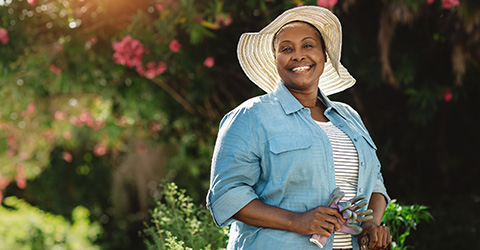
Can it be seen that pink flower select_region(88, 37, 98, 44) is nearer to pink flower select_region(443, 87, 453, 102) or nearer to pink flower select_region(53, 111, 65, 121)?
pink flower select_region(53, 111, 65, 121)

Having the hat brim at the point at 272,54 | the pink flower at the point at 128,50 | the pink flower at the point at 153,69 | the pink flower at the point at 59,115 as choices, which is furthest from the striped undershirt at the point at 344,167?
the pink flower at the point at 59,115

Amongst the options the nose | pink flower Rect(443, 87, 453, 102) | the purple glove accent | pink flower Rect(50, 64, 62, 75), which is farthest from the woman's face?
pink flower Rect(50, 64, 62, 75)

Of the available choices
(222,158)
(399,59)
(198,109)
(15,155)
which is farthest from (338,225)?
(15,155)

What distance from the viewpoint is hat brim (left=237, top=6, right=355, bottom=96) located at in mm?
2611

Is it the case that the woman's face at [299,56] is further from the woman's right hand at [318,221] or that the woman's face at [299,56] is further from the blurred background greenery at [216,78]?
the blurred background greenery at [216,78]

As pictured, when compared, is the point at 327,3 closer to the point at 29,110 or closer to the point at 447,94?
the point at 447,94

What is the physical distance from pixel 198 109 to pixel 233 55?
813 mm

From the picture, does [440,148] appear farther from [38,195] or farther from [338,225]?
[38,195]

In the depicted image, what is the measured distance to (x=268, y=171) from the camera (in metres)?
2.32

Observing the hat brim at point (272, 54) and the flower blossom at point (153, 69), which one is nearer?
the hat brim at point (272, 54)

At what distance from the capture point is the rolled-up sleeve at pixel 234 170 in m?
2.26

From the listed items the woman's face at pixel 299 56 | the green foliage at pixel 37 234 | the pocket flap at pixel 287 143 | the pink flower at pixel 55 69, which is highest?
the woman's face at pixel 299 56

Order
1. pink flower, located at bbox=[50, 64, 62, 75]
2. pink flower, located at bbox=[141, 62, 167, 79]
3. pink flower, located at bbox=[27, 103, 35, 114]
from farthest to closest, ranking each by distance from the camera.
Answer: pink flower, located at bbox=[27, 103, 35, 114], pink flower, located at bbox=[50, 64, 62, 75], pink flower, located at bbox=[141, 62, 167, 79]

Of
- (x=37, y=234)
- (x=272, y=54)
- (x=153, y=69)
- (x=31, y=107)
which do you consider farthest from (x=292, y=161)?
(x=31, y=107)
